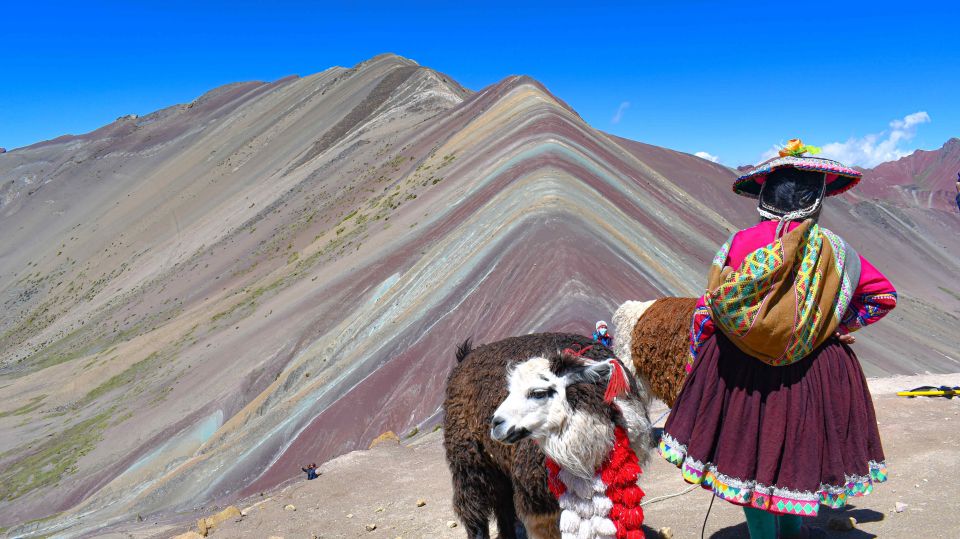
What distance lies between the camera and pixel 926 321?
2634 cm

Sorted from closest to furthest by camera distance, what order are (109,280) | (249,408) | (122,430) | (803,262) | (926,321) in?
1. (803,262)
2. (249,408)
3. (122,430)
4. (926,321)
5. (109,280)

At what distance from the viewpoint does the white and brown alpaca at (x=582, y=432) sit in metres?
3.43

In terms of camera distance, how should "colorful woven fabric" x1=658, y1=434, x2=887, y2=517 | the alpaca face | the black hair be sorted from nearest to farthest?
1. "colorful woven fabric" x1=658, y1=434, x2=887, y2=517
2. the black hair
3. the alpaca face

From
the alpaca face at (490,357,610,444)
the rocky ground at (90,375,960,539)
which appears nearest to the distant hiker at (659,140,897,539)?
the alpaca face at (490,357,610,444)

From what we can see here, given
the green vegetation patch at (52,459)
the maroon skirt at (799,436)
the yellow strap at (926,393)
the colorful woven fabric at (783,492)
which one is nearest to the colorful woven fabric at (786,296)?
the maroon skirt at (799,436)

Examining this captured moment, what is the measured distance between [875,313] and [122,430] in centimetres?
2245

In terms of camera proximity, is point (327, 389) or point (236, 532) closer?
point (236, 532)

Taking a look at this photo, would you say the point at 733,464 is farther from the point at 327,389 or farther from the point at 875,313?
the point at 327,389

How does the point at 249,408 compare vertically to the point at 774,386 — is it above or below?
below

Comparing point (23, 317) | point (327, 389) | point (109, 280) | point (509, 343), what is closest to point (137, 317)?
point (109, 280)

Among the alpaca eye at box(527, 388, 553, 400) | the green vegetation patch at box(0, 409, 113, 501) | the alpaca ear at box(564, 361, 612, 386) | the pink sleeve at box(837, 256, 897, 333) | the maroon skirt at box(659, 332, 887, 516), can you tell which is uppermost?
the pink sleeve at box(837, 256, 897, 333)

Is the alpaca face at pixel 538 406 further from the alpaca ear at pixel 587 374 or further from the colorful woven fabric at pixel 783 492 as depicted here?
the colorful woven fabric at pixel 783 492

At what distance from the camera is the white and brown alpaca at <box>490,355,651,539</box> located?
3.43 metres

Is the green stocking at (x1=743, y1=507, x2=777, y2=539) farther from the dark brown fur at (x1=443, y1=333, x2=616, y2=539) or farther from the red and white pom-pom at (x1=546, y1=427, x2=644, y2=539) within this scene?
the dark brown fur at (x1=443, y1=333, x2=616, y2=539)
